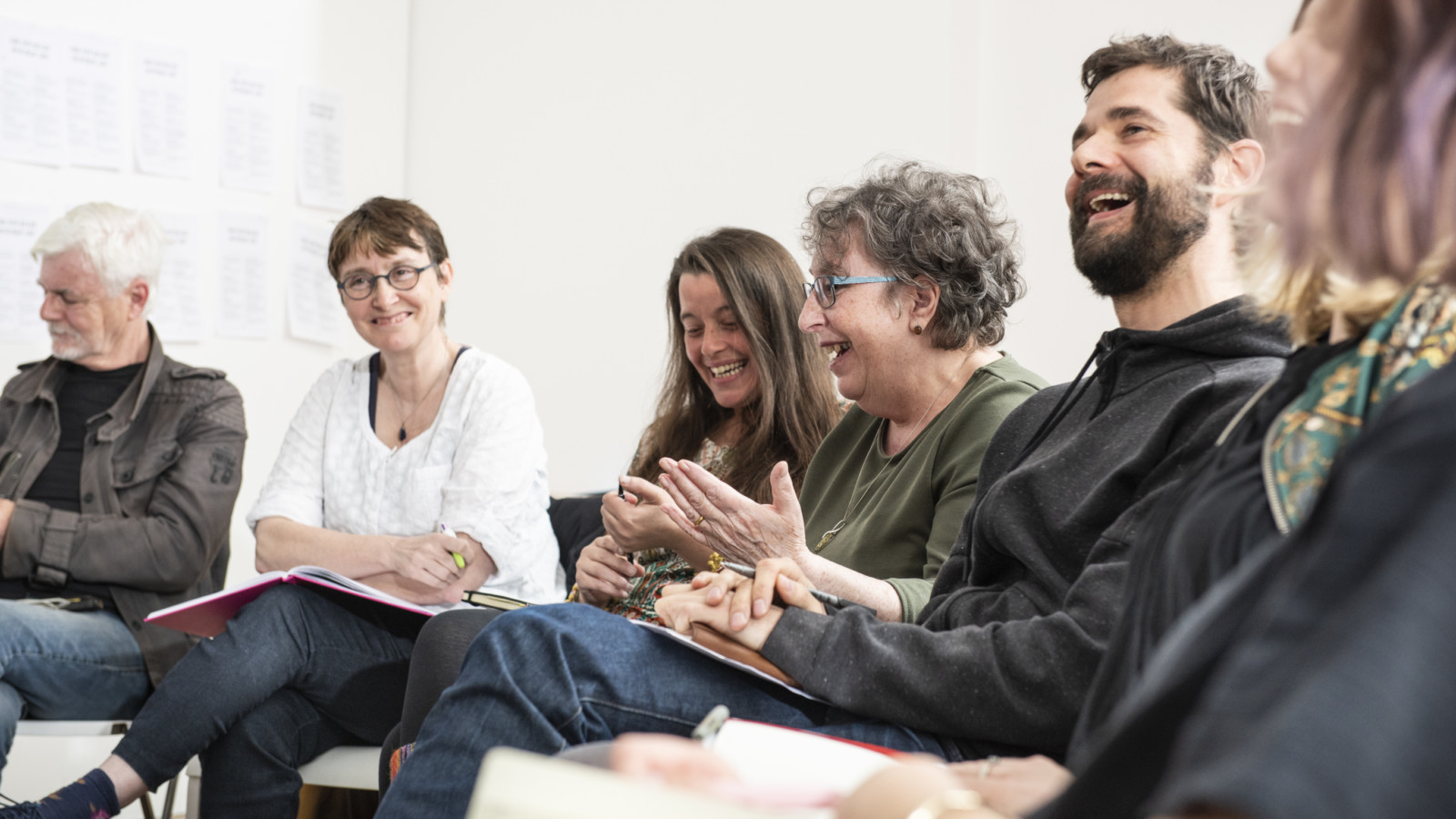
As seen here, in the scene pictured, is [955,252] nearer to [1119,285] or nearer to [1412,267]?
[1119,285]

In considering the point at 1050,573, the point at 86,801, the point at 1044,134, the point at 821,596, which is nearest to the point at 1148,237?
the point at 1050,573

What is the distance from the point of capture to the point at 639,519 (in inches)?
77.7

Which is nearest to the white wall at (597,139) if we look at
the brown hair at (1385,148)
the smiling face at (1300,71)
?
the smiling face at (1300,71)

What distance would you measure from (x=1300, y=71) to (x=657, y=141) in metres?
2.86

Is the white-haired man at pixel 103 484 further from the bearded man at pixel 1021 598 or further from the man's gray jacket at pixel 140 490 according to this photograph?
the bearded man at pixel 1021 598

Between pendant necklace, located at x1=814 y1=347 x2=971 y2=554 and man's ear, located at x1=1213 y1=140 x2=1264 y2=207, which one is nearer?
man's ear, located at x1=1213 y1=140 x2=1264 y2=207

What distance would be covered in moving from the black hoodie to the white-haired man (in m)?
1.63

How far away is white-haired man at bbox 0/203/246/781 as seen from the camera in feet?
7.37

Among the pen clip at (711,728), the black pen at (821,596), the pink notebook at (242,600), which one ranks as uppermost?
the pen clip at (711,728)

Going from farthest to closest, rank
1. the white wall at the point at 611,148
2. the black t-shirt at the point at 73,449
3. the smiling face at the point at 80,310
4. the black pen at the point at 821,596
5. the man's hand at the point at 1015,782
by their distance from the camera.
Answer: the white wall at the point at 611,148, the smiling face at the point at 80,310, the black t-shirt at the point at 73,449, the black pen at the point at 821,596, the man's hand at the point at 1015,782

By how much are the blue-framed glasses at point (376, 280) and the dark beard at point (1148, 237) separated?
1.58 m

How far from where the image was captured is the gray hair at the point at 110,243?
8.97 ft

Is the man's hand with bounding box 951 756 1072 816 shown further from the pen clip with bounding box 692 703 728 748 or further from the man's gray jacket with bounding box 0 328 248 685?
the man's gray jacket with bounding box 0 328 248 685

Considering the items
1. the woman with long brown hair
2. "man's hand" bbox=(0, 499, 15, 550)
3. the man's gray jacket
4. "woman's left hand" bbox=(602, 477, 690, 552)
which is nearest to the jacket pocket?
the man's gray jacket
